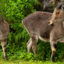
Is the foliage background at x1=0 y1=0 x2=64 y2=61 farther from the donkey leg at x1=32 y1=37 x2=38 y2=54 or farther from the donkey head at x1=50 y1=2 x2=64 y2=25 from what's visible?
the donkey head at x1=50 y1=2 x2=64 y2=25

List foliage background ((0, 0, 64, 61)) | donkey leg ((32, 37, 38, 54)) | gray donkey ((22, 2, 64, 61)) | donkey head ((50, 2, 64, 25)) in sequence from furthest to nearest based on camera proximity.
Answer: foliage background ((0, 0, 64, 61))
donkey leg ((32, 37, 38, 54))
gray donkey ((22, 2, 64, 61))
donkey head ((50, 2, 64, 25))

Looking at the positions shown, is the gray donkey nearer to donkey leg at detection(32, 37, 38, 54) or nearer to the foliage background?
donkey leg at detection(32, 37, 38, 54)

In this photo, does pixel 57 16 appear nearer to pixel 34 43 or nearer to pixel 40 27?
pixel 40 27

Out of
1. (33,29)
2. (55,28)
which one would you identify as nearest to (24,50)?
(33,29)

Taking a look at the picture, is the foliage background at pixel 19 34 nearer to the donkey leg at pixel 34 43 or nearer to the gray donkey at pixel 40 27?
the donkey leg at pixel 34 43

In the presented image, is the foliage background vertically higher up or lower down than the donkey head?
lower down

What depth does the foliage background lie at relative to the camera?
10656mm

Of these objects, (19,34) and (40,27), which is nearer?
(40,27)

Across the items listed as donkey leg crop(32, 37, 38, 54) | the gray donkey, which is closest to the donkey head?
the gray donkey

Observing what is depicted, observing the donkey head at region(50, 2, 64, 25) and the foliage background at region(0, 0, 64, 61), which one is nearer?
the donkey head at region(50, 2, 64, 25)

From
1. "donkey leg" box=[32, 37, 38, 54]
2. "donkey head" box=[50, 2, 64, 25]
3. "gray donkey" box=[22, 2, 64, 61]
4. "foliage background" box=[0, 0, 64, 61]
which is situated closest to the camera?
"donkey head" box=[50, 2, 64, 25]

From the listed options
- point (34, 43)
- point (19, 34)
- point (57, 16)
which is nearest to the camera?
point (57, 16)

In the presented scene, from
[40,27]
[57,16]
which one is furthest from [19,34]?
[57,16]

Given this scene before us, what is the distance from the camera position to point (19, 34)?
1180cm
